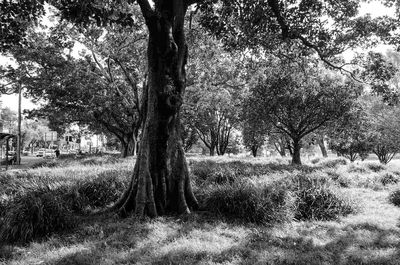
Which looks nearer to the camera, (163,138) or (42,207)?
(42,207)

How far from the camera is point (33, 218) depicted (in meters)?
5.63

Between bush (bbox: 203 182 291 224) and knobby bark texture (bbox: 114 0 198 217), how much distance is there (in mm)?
674

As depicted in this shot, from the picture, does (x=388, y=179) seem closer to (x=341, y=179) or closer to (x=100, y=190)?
(x=341, y=179)

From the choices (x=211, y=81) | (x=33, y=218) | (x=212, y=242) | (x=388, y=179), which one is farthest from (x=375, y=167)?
(x=33, y=218)

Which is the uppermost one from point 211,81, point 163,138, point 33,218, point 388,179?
point 211,81

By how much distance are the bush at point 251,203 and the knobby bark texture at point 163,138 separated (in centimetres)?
67

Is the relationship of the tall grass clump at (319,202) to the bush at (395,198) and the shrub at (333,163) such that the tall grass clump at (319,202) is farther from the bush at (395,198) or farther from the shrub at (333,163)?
the shrub at (333,163)

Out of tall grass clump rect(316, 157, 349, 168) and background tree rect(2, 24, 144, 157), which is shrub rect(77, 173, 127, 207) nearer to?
background tree rect(2, 24, 144, 157)

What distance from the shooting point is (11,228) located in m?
5.36

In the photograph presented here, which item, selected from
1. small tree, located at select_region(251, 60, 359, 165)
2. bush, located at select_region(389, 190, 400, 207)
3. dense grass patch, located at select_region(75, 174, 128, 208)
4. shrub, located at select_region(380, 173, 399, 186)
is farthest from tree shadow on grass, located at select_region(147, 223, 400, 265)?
small tree, located at select_region(251, 60, 359, 165)

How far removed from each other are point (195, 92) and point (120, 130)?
768cm

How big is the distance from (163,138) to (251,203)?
8.38ft

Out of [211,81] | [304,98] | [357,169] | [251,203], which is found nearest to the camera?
[251,203]

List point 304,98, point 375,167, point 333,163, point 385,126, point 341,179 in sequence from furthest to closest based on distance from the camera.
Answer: point 385,126, point 333,163, point 304,98, point 375,167, point 341,179
